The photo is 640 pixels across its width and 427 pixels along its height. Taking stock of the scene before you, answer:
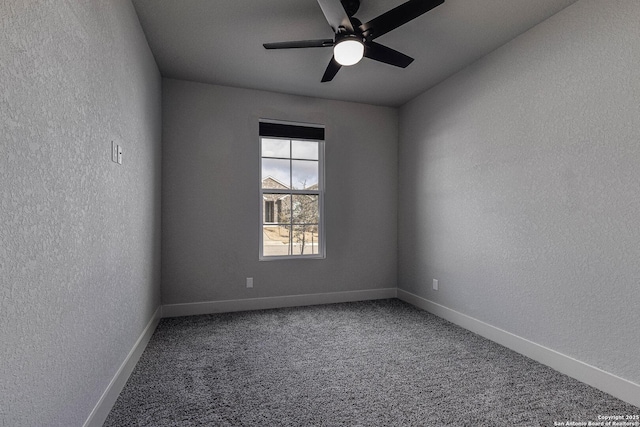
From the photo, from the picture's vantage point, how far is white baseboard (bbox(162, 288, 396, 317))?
3441 mm

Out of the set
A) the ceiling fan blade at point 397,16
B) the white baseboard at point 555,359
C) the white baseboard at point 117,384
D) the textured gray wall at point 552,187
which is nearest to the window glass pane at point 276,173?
the textured gray wall at point 552,187

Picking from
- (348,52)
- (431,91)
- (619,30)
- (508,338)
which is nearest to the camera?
(619,30)

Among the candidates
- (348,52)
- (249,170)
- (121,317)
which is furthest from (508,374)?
(249,170)

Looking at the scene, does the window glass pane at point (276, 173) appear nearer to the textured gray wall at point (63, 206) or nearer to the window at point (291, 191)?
the window at point (291, 191)

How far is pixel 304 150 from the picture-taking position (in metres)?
3.99

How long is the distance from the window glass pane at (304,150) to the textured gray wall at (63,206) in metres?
1.98

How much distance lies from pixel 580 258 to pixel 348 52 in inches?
81.3

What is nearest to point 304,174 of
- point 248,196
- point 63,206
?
point 248,196

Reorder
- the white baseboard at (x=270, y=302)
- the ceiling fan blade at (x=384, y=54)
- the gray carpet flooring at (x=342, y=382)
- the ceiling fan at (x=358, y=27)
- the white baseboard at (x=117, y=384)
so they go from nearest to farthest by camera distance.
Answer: the white baseboard at (x=117, y=384) < the gray carpet flooring at (x=342, y=382) < the ceiling fan at (x=358, y=27) < the ceiling fan blade at (x=384, y=54) < the white baseboard at (x=270, y=302)

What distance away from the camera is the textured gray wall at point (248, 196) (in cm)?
345

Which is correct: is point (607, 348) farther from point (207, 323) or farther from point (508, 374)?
point (207, 323)

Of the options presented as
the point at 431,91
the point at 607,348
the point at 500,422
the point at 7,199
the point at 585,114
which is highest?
the point at 431,91

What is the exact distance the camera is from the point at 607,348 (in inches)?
78.7

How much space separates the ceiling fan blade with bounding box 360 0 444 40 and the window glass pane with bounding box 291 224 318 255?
7.74 ft
